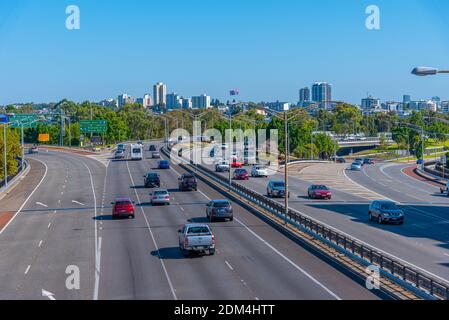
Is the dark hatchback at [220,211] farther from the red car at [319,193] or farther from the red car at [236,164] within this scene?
the red car at [236,164]

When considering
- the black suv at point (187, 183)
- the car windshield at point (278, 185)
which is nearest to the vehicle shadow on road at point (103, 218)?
the car windshield at point (278, 185)

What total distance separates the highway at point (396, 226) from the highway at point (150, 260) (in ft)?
14.9

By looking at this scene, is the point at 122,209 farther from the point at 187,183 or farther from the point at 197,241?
the point at 187,183

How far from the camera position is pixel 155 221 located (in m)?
45.0

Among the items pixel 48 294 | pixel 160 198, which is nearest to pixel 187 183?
pixel 160 198

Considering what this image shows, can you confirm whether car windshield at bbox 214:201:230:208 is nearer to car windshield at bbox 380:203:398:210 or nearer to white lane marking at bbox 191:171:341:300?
white lane marking at bbox 191:171:341:300

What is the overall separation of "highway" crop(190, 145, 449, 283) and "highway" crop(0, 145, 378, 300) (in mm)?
4546

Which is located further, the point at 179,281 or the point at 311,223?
the point at 311,223

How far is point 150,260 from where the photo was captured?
3108 cm
